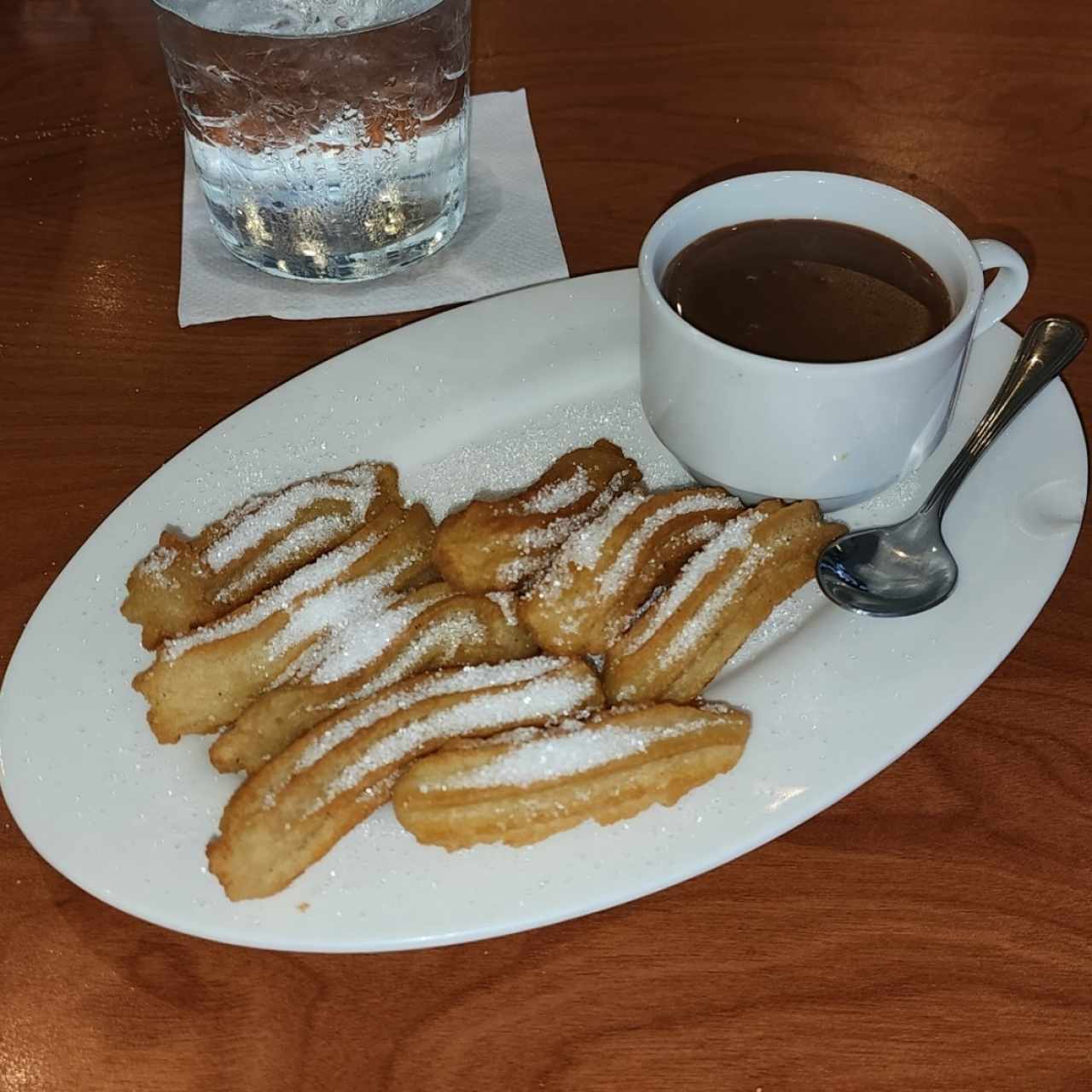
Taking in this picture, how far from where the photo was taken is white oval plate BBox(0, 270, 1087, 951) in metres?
0.53

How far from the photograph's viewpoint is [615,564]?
0.63 meters

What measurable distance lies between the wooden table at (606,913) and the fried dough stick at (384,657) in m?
0.10

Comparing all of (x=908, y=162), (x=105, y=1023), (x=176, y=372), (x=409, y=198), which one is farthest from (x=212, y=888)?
(x=908, y=162)

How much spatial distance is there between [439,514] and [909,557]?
0.28 meters

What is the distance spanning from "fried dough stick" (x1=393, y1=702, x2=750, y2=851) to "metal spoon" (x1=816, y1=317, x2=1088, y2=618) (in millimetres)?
142

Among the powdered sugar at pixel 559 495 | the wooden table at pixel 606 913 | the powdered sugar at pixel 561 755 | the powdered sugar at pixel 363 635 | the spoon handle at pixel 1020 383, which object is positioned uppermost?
the spoon handle at pixel 1020 383

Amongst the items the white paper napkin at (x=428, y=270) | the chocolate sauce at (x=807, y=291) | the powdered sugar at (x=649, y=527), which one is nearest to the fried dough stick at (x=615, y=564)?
the powdered sugar at (x=649, y=527)

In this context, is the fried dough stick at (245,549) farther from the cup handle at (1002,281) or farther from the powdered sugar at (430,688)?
the cup handle at (1002,281)

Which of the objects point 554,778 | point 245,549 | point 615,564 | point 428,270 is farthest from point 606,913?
point 428,270

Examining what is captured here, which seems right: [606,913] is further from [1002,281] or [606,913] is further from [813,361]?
[1002,281]

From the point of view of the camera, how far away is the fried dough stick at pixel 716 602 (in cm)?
60

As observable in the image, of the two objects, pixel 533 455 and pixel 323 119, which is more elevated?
pixel 323 119

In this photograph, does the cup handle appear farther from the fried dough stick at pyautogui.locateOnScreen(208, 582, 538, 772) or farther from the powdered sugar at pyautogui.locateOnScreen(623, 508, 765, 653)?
the fried dough stick at pyautogui.locateOnScreen(208, 582, 538, 772)

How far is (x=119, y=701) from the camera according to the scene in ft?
2.01
